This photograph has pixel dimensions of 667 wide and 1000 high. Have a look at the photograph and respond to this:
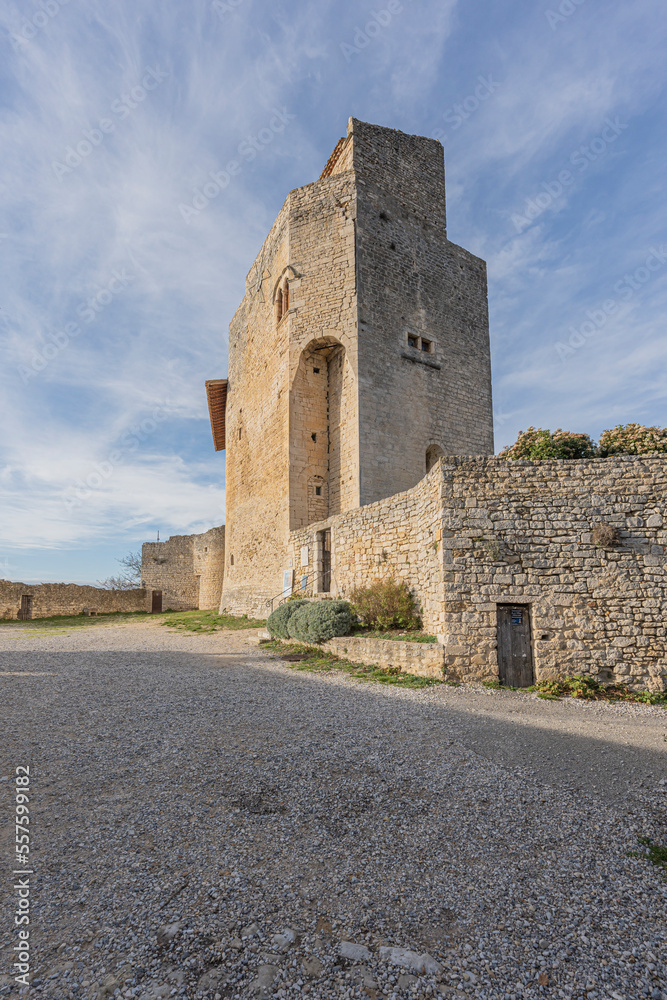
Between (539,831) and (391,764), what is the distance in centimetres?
133

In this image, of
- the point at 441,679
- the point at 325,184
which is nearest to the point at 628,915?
the point at 441,679

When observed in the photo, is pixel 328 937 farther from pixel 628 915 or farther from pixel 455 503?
pixel 455 503

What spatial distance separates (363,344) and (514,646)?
11065 millimetres

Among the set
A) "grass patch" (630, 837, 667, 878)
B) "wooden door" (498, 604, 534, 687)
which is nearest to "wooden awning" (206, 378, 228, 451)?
"wooden door" (498, 604, 534, 687)

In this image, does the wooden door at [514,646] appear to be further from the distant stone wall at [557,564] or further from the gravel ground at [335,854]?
the gravel ground at [335,854]

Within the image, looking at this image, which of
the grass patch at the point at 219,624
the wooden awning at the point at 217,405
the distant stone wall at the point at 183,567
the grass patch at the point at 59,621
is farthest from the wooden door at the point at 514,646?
the distant stone wall at the point at 183,567

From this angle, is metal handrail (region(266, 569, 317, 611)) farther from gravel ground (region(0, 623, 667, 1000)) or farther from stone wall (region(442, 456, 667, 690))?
gravel ground (region(0, 623, 667, 1000))

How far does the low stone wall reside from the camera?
7656 millimetres

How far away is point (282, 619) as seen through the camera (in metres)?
11.8

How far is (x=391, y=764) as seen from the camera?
4184 millimetres

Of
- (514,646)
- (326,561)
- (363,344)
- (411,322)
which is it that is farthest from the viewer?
(411,322)

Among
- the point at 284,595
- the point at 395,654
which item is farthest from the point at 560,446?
the point at 284,595

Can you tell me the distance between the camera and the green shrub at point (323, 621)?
397 inches

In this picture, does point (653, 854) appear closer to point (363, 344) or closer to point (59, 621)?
point (363, 344)
